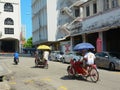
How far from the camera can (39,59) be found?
3100 centimetres

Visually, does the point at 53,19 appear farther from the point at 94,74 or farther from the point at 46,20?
the point at 94,74

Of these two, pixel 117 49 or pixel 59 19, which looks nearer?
pixel 117 49

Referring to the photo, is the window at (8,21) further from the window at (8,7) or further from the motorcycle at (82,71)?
the motorcycle at (82,71)

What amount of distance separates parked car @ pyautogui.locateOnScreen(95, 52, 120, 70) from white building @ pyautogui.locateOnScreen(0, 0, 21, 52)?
68.4m

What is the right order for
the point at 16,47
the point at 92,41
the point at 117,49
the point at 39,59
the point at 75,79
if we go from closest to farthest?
the point at 75,79
the point at 39,59
the point at 117,49
the point at 92,41
the point at 16,47

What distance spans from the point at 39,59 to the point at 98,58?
5.53m

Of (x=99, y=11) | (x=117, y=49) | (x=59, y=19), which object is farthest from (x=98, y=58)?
(x=59, y=19)

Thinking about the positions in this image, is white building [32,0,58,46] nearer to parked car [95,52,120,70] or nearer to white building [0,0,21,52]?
white building [0,0,21,52]

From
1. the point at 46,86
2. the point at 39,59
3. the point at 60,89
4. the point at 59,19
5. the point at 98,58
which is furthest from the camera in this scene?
the point at 59,19

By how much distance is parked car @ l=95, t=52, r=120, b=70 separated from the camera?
2581 cm

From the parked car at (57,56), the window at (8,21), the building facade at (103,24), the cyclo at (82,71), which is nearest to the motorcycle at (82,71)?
the cyclo at (82,71)

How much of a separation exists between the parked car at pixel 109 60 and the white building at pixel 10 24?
68.4 metres

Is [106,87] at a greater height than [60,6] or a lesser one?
lesser

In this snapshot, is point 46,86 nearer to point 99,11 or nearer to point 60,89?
point 60,89
